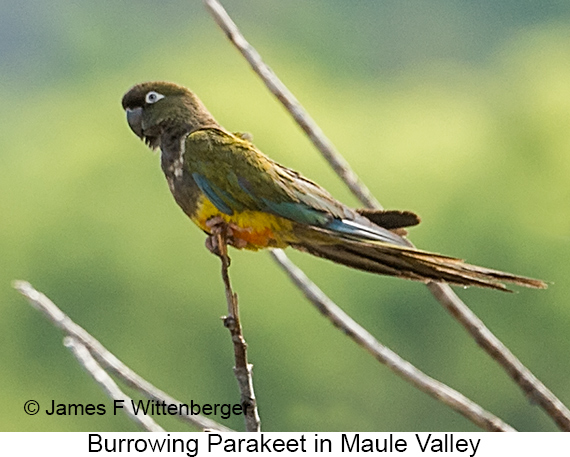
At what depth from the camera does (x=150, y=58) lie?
4.57 feet

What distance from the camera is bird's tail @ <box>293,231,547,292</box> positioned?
→ 1.07m

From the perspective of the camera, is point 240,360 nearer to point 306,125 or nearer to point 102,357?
point 102,357

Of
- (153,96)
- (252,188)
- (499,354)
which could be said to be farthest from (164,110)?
(499,354)

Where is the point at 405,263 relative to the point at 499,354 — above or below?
above

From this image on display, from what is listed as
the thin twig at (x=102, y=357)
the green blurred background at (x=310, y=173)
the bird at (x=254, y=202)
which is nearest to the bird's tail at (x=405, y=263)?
the bird at (x=254, y=202)

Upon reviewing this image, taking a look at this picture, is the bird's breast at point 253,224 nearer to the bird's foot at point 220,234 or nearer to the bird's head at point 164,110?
the bird's foot at point 220,234

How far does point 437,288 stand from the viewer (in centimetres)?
111

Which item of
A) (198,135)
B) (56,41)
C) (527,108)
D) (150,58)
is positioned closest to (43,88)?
(56,41)

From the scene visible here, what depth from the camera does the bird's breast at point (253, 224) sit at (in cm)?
117

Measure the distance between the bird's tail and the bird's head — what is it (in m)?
0.26

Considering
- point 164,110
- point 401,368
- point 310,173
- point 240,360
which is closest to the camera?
point 240,360

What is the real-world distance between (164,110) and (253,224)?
238 millimetres

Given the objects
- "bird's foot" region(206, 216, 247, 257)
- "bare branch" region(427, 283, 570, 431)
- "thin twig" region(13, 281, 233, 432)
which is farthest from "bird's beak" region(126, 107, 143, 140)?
"bare branch" region(427, 283, 570, 431)

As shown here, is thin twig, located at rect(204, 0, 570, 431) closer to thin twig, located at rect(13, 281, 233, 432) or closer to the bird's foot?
the bird's foot
